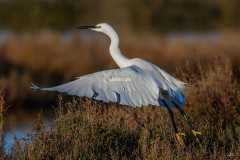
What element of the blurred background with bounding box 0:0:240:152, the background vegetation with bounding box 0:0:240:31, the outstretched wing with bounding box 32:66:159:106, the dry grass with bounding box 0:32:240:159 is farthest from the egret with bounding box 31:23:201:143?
the background vegetation with bounding box 0:0:240:31

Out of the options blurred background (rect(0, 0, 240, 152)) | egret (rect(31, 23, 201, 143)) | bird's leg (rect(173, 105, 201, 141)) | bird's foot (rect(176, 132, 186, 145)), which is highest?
blurred background (rect(0, 0, 240, 152))

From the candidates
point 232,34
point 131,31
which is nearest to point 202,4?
point 131,31

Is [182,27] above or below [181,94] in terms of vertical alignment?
above

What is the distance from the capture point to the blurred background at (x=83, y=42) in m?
14.7

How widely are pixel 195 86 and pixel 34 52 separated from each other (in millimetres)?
9890

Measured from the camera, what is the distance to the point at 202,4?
33.1 meters

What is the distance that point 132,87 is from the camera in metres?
7.38

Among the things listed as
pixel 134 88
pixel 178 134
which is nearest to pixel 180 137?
pixel 178 134

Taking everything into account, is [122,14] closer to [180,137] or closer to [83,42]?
[83,42]

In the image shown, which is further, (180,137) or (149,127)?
(149,127)

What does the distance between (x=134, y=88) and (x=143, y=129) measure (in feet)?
1.29

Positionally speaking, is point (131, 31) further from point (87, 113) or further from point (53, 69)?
point (87, 113)

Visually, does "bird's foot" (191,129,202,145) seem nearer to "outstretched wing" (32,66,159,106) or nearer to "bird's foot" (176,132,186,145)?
"bird's foot" (176,132,186,145)

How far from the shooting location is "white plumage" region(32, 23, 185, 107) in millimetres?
7145
